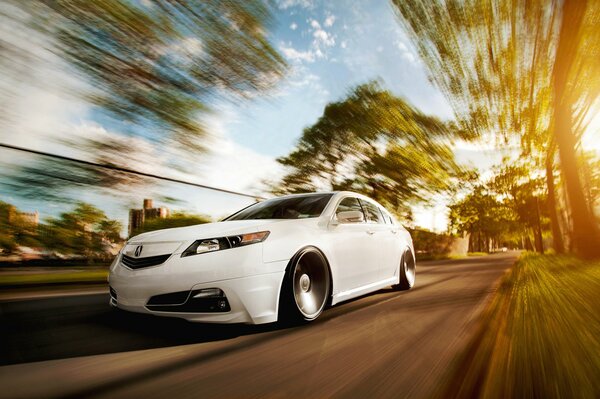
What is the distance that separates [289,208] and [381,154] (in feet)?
50.2

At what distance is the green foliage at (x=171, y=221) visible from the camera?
6651 millimetres

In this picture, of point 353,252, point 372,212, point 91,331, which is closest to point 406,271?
point 372,212

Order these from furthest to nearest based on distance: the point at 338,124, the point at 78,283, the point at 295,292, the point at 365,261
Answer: the point at 338,124, the point at 78,283, the point at 365,261, the point at 295,292

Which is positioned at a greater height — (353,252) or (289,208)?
(289,208)

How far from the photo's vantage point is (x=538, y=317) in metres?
3.19

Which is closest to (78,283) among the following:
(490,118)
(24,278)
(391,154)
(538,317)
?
(24,278)

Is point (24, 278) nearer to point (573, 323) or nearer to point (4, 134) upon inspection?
point (4, 134)

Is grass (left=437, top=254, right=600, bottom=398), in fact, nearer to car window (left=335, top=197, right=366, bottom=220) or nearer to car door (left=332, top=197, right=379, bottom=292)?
car door (left=332, top=197, right=379, bottom=292)

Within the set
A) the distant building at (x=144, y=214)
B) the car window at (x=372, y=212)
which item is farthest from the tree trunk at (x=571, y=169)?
the distant building at (x=144, y=214)

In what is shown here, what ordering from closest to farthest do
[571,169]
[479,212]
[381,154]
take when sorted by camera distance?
[571,169] → [381,154] → [479,212]

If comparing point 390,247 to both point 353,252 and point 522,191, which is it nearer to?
point 353,252

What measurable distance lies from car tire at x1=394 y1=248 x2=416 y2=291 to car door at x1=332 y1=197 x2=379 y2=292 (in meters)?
1.22

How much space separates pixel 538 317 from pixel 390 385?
191 centimetres

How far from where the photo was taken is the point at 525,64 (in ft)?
27.4
